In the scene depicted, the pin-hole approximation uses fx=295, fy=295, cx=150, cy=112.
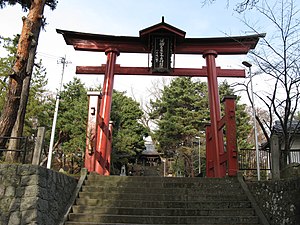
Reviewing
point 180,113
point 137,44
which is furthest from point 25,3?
point 180,113

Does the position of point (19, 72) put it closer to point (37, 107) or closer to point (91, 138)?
point (91, 138)

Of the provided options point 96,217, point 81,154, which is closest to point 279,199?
point 96,217

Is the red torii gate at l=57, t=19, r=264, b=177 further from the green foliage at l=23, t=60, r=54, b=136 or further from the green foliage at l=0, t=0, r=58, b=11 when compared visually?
the green foliage at l=23, t=60, r=54, b=136

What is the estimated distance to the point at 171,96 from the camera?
77.4ft

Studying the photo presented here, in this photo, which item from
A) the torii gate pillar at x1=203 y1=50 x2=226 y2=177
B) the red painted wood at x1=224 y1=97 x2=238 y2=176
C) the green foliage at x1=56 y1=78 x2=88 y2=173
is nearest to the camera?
the red painted wood at x1=224 y1=97 x2=238 y2=176

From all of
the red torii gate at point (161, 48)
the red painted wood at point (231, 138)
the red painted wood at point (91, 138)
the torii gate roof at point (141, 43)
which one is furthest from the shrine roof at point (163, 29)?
the red painted wood at point (231, 138)

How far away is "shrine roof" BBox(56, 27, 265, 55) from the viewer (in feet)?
33.6

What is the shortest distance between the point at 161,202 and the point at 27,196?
2619 millimetres

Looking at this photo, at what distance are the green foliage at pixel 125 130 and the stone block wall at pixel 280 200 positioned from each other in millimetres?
12266

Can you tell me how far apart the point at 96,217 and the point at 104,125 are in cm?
391

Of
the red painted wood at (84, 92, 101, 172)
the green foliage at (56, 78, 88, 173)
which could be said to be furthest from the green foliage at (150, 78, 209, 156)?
the red painted wood at (84, 92, 101, 172)

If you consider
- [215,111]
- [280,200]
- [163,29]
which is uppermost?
[163,29]

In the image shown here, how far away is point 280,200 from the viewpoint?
18.4 ft

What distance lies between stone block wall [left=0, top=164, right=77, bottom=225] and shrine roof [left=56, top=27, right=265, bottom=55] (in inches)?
232
